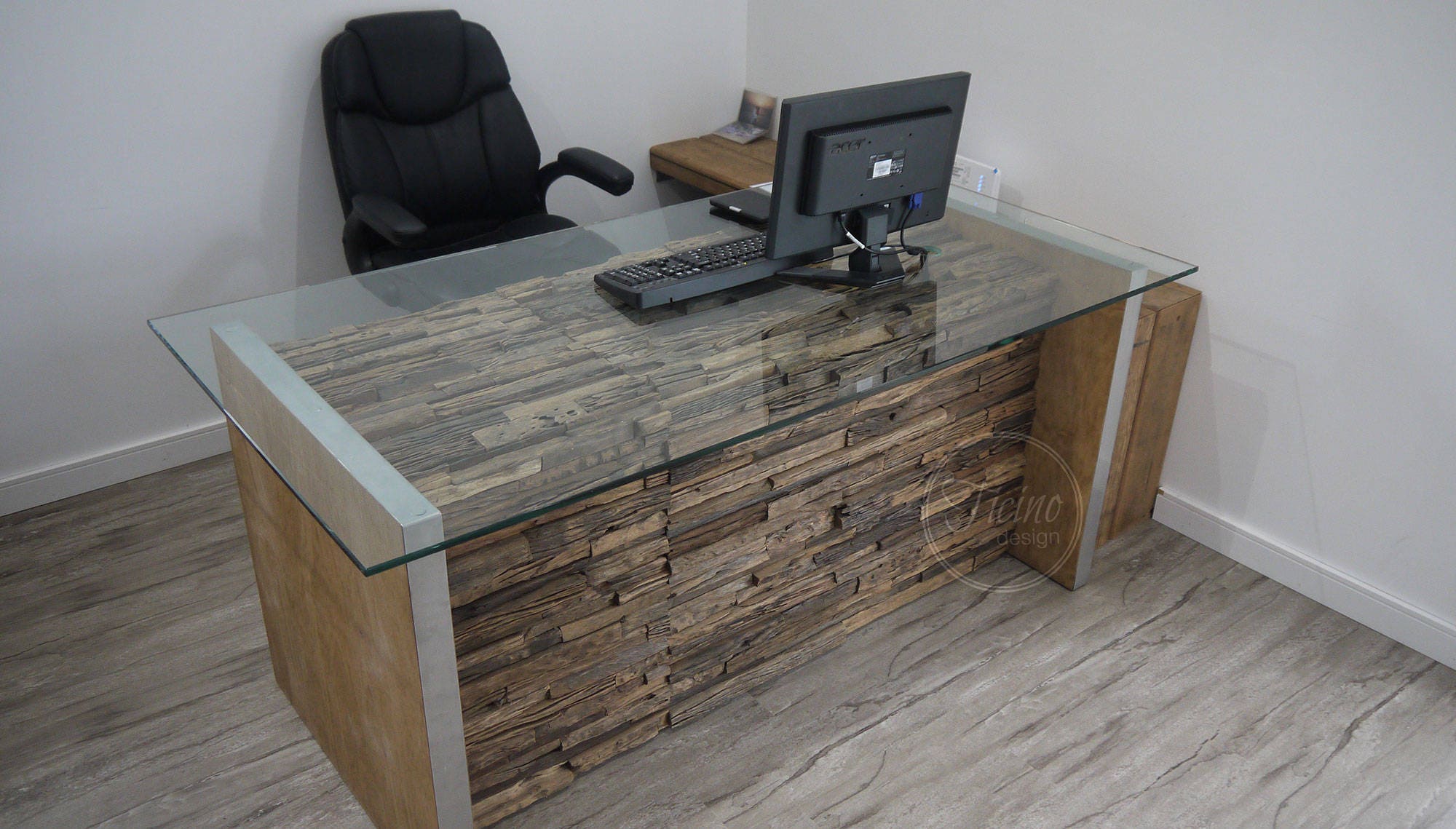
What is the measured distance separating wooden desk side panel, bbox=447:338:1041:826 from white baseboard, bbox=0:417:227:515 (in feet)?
5.53

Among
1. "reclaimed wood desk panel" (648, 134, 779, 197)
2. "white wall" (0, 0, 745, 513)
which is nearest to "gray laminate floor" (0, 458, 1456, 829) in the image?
"white wall" (0, 0, 745, 513)

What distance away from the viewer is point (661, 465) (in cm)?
159

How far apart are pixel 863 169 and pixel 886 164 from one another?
0.06 meters

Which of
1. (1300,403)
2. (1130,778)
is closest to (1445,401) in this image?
(1300,403)

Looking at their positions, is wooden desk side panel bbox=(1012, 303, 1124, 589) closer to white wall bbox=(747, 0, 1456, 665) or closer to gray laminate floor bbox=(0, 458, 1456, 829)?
gray laminate floor bbox=(0, 458, 1456, 829)

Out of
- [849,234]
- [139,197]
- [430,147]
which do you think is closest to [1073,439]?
[849,234]

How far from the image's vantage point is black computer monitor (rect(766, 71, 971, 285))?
6.40 feet

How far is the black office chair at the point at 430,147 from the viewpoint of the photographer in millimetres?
2826

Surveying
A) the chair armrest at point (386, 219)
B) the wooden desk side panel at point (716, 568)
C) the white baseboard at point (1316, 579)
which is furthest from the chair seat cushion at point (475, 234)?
the white baseboard at point (1316, 579)

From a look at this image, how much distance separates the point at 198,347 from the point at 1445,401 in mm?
2458

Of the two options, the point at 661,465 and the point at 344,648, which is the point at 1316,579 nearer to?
the point at 661,465

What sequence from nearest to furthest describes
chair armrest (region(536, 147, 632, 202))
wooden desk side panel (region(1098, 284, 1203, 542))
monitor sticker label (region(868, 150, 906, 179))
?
monitor sticker label (region(868, 150, 906, 179))
wooden desk side panel (region(1098, 284, 1203, 542))
chair armrest (region(536, 147, 632, 202))

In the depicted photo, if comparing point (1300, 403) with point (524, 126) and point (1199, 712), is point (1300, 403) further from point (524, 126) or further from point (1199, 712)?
point (524, 126)

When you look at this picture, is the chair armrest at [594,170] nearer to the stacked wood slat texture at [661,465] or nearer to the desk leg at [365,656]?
the stacked wood slat texture at [661,465]
